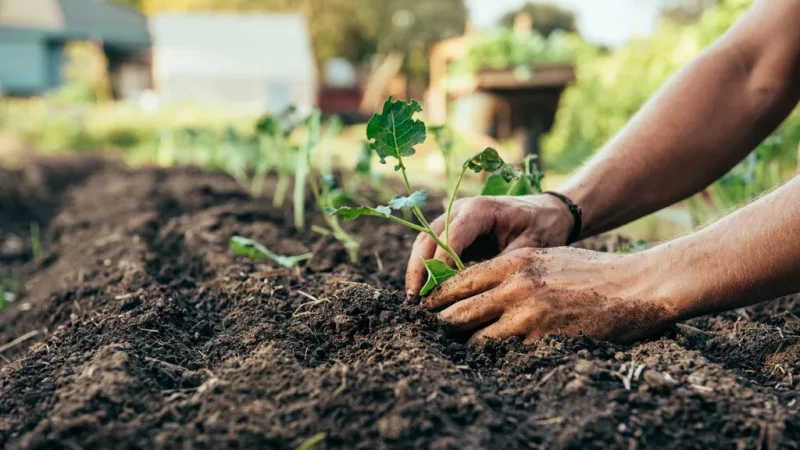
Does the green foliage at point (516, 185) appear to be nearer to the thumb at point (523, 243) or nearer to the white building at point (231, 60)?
the thumb at point (523, 243)

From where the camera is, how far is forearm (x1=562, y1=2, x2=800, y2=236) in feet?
6.19

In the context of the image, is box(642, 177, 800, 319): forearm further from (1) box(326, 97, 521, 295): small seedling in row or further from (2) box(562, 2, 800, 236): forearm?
(2) box(562, 2, 800, 236): forearm

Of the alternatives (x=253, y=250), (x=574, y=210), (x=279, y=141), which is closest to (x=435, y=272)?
(x=574, y=210)

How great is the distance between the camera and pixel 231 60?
21828 millimetres

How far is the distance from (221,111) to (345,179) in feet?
21.5

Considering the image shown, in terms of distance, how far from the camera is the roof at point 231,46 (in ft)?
70.1

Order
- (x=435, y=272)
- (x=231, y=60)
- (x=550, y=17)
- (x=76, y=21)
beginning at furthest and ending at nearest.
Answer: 1. (x=550, y=17)
2. (x=76, y=21)
3. (x=231, y=60)
4. (x=435, y=272)

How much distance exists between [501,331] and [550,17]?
41.0 meters

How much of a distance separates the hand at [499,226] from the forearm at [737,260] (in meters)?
0.38

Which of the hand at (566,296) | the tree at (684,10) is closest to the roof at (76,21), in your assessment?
the tree at (684,10)

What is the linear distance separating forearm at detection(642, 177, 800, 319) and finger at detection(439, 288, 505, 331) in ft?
0.99

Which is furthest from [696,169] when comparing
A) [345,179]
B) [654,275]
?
[345,179]

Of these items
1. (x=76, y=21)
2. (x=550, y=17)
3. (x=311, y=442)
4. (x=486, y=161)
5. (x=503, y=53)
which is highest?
(x=550, y=17)

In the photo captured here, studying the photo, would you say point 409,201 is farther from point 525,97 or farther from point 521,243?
point 525,97
